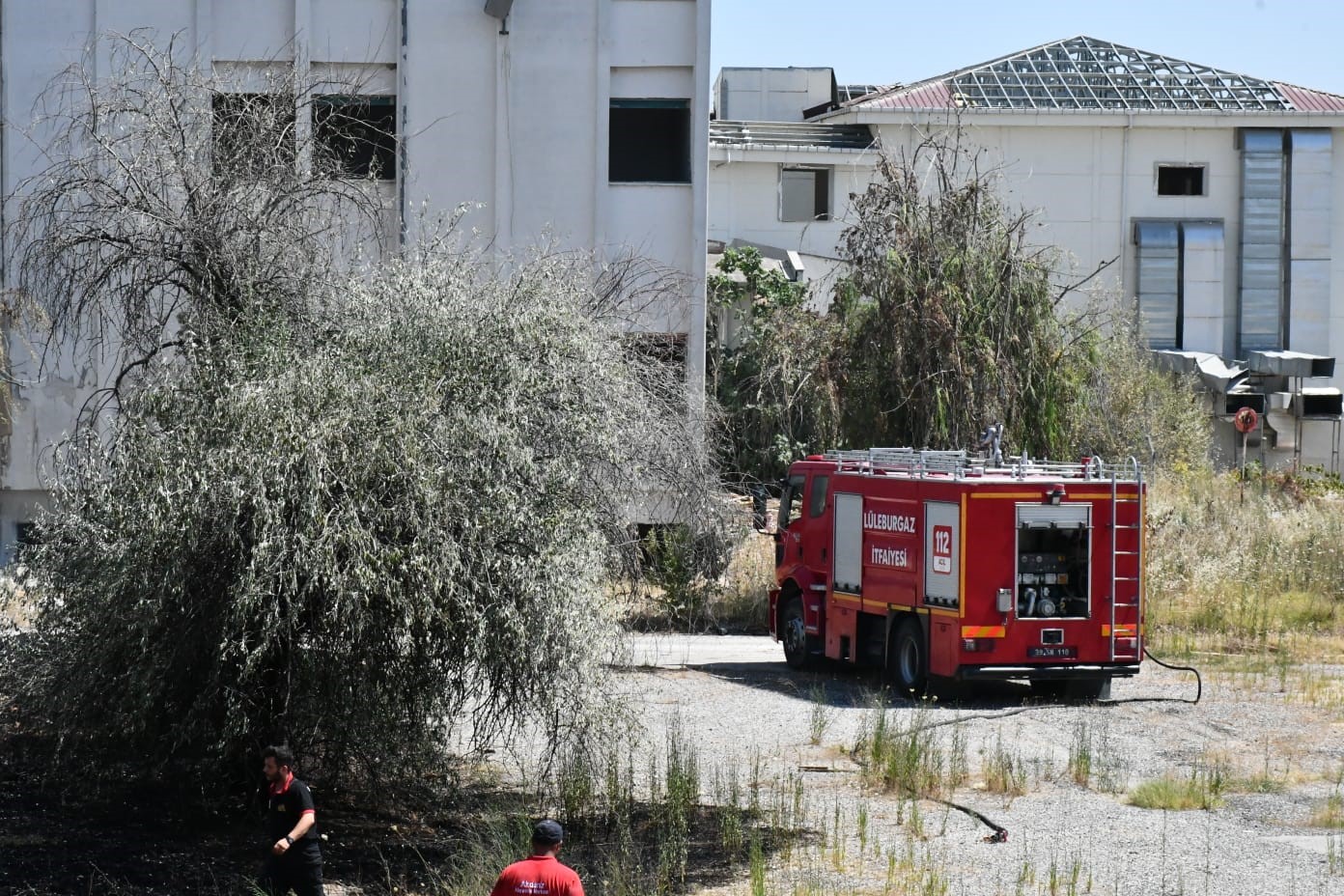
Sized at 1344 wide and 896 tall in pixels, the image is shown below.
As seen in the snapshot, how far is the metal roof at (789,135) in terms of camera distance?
42.8 m

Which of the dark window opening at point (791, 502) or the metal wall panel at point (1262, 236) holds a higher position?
the metal wall panel at point (1262, 236)

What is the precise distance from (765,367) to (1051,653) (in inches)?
402

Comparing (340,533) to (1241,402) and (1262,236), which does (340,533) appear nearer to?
(1241,402)

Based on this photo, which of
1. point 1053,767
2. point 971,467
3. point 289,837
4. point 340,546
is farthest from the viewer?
point 971,467

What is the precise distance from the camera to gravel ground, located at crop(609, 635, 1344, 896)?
1020 cm

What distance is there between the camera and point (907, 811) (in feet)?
39.5

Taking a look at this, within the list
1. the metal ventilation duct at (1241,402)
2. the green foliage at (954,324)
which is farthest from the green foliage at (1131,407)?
the green foliage at (954,324)

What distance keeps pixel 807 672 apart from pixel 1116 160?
2890 cm

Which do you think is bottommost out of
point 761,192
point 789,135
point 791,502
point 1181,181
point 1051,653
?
point 1051,653

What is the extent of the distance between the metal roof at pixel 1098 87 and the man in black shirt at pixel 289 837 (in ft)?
121

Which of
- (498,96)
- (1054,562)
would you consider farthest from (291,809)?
(498,96)

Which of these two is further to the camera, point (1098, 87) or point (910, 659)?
point (1098, 87)

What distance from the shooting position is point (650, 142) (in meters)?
25.4

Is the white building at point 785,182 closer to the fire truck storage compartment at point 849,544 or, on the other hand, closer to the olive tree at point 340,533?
the fire truck storage compartment at point 849,544
